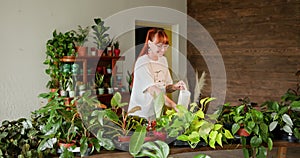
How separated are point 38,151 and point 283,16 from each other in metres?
4.29

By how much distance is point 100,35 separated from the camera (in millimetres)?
4879

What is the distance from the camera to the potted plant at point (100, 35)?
486 cm

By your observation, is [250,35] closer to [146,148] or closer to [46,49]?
[46,49]

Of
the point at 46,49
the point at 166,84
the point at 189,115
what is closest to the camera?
the point at 189,115

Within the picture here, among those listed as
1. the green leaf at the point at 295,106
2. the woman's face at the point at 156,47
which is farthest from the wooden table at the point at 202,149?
the woman's face at the point at 156,47

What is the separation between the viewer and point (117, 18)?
18.0 ft

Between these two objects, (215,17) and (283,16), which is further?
(215,17)

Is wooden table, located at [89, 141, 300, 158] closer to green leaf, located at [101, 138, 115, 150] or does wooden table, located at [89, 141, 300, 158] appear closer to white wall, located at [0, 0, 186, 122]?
green leaf, located at [101, 138, 115, 150]

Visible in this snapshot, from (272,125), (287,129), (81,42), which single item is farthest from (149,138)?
(81,42)

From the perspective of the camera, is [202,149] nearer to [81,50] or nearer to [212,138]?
[212,138]

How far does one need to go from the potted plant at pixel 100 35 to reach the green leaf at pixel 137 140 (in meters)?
2.93

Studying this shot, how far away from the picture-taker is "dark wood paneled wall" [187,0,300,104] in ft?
17.3

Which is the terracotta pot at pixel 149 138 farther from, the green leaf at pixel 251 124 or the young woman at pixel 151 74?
the green leaf at pixel 251 124

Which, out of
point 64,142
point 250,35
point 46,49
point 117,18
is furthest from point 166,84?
point 250,35
